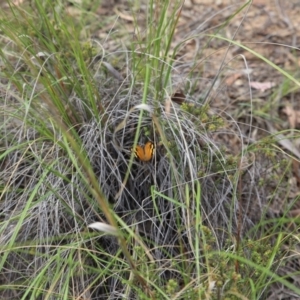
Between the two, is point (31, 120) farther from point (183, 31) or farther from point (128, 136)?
point (183, 31)

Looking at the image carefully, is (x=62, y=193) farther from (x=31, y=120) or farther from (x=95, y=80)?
(x=95, y=80)

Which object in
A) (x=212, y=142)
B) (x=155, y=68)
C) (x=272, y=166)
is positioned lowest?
(x=272, y=166)

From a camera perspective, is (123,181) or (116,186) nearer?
(123,181)

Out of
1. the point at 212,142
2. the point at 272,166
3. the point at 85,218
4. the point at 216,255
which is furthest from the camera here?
the point at 272,166

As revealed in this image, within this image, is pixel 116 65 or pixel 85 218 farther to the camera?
pixel 116 65

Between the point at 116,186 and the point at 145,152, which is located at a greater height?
the point at 145,152

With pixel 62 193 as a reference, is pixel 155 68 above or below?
above

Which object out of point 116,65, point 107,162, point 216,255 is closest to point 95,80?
point 116,65

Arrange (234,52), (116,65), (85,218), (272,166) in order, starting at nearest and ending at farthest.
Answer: (85,218) → (272,166) → (116,65) → (234,52)
